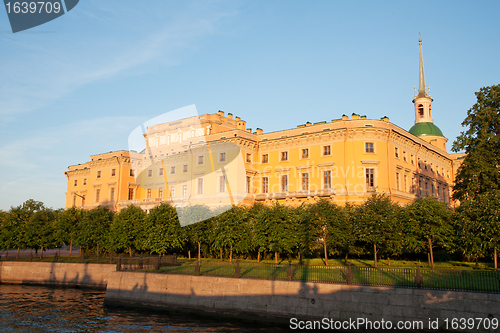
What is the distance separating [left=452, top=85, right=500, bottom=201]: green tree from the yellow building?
378 inches

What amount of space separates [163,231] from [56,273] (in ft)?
36.9

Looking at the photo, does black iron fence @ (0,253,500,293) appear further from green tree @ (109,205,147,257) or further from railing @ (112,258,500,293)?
green tree @ (109,205,147,257)

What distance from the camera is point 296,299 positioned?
74.5 ft

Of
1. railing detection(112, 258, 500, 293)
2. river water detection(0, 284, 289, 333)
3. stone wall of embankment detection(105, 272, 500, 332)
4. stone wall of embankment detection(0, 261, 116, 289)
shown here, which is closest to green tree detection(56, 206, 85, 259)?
stone wall of embankment detection(0, 261, 116, 289)

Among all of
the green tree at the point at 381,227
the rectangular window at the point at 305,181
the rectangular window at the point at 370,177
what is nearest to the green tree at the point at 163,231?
the green tree at the point at 381,227

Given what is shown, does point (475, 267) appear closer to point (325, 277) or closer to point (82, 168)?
point (325, 277)

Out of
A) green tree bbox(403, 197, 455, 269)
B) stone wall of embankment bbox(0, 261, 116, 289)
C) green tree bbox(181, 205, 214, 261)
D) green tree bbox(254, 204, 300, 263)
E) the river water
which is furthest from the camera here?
green tree bbox(181, 205, 214, 261)

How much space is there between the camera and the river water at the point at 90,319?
22.2m

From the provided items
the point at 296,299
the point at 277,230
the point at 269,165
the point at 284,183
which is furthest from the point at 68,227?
the point at 296,299

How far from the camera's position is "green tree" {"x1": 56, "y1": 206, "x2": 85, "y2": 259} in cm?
5169

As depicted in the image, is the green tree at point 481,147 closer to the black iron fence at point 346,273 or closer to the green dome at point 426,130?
the black iron fence at point 346,273

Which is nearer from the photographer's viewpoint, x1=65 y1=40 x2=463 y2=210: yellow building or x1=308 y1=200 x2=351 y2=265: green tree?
x1=308 y1=200 x2=351 y2=265: green tree

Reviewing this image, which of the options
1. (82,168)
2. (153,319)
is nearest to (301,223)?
(153,319)

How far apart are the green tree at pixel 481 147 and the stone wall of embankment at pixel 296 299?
2419cm
